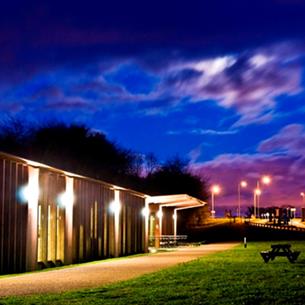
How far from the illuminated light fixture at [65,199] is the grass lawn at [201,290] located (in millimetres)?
6155

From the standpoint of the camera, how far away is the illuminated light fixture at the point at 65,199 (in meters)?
25.3

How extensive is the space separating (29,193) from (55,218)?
326 cm

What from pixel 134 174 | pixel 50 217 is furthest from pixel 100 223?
pixel 134 174

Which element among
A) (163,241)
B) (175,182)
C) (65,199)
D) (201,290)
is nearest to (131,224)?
(163,241)

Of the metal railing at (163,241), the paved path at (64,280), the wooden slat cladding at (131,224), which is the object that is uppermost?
the wooden slat cladding at (131,224)

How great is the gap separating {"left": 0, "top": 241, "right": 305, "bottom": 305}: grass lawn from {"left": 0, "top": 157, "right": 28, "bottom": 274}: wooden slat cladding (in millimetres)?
4441

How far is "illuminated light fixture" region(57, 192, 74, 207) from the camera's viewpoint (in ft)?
83.1

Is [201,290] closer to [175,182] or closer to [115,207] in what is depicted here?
[115,207]

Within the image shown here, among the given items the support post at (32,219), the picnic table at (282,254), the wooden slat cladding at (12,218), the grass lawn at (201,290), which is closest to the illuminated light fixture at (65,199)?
the support post at (32,219)

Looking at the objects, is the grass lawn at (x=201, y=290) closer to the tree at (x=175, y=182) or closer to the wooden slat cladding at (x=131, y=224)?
the wooden slat cladding at (x=131, y=224)

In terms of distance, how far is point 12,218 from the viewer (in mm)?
21094

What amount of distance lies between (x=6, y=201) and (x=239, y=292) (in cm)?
879

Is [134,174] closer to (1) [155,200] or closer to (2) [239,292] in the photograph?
(1) [155,200]

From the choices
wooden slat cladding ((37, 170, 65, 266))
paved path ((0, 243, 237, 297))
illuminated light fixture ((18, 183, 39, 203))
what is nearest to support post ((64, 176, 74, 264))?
wooden slat cladding ((37, 170, 65, 266))
